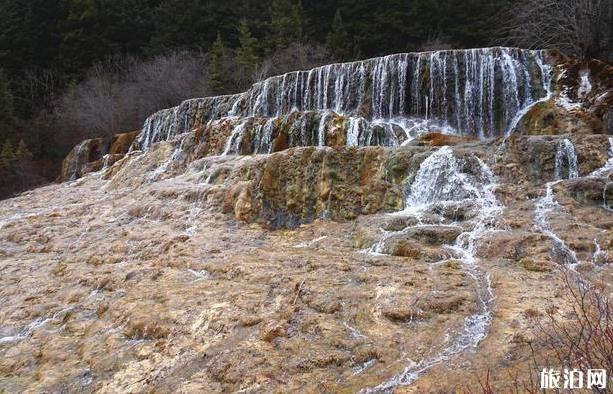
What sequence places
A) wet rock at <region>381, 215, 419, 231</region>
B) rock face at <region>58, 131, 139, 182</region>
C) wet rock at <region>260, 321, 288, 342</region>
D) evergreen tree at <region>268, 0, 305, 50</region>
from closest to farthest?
wet rock at <region>260, 321, 288, 342</region>, wet rock at <region>381, 215, 419, 231</region>, rock face at <region>58, 131, 139, 182</region>, evergreen tree at <region>268, 0, 305, 50</region>

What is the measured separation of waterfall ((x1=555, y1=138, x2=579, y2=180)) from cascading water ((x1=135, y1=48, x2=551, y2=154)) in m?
5.94

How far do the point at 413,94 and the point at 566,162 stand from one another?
9.71 meters

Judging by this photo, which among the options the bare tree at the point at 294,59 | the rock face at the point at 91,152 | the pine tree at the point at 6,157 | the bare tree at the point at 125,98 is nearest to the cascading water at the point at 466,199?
the rock face at the point at 91,152

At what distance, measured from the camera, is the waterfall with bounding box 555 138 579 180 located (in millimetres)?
8234

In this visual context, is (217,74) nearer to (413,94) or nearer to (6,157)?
(6,157)

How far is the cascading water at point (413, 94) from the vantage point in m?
15.6

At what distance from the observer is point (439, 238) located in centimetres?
697

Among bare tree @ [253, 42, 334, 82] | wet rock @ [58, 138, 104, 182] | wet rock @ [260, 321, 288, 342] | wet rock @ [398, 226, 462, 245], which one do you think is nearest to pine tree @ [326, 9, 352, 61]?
bare tree @ [253, 42, 334, 82]

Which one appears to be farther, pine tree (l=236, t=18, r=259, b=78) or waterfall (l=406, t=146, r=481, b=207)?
pine tree (l=236, t=18, r=259, b=78)

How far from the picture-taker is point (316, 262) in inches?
258

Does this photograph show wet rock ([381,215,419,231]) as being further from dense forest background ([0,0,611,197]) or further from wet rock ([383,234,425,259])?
dense forest background ([0,0,611,197])

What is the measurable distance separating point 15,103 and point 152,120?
634 inches

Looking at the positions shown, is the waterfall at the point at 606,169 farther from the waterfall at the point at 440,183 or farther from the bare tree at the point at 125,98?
the bare tree at the point at 125,98

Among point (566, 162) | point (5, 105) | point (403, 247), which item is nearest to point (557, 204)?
point (566, 162)
